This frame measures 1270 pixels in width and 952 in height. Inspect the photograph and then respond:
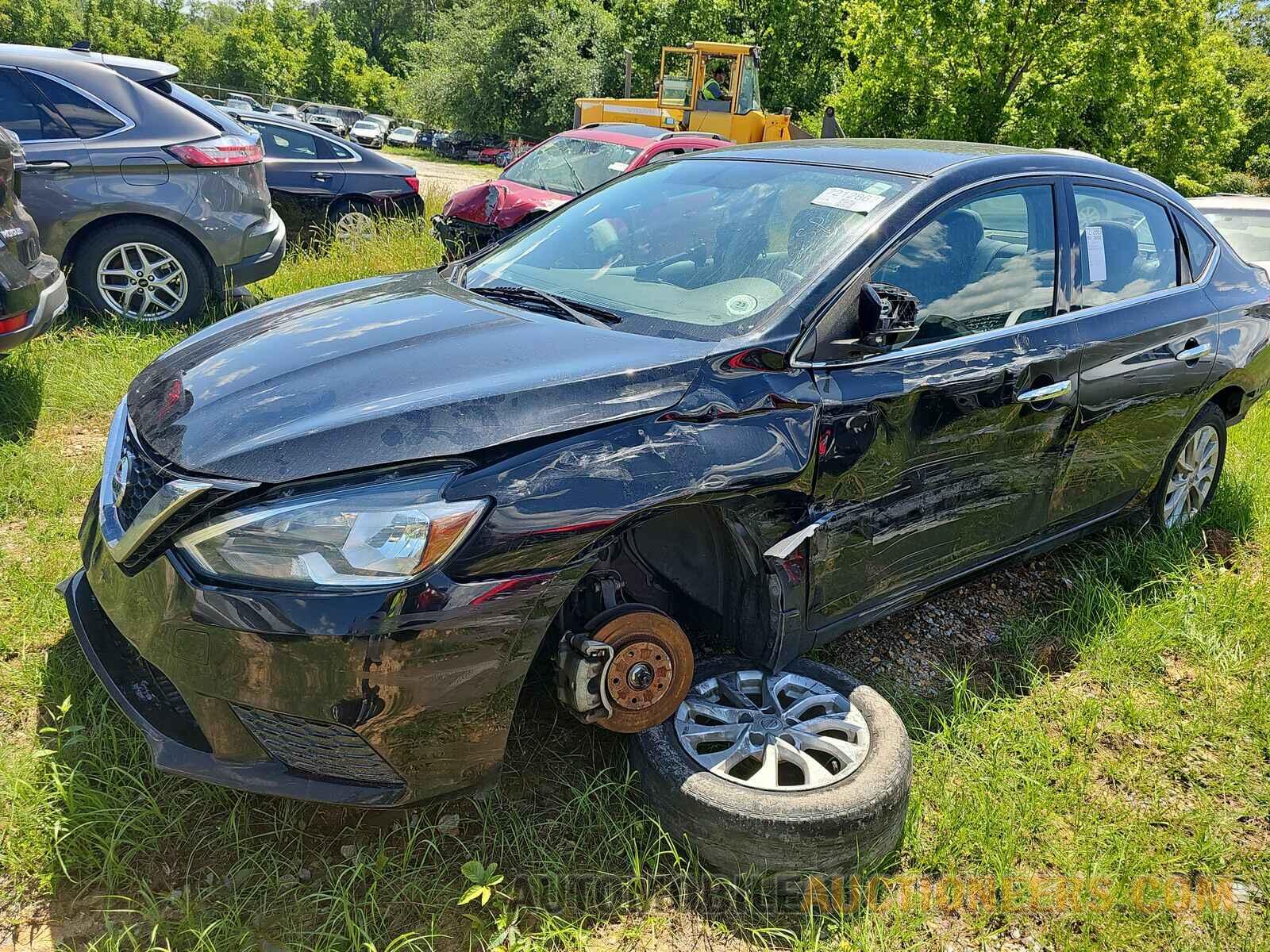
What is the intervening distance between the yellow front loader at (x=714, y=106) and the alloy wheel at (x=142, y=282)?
13.0m

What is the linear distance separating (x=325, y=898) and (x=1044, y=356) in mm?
2518

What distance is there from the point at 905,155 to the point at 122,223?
4.86 m

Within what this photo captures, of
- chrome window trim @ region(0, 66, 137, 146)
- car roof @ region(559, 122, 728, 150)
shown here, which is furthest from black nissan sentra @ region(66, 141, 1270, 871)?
car roof @ region(559, 122, 728, 150)

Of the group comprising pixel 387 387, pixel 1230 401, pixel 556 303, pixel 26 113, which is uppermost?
pixel 26 113

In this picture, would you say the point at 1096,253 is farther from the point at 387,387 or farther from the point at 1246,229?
the point at 1246,229

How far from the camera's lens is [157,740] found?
78.9 inches

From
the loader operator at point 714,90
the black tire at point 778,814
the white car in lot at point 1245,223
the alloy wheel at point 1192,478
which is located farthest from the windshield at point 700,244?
the loader operator at point 714,90

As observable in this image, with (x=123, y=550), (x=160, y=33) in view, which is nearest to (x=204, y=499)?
(x=123, y=550)

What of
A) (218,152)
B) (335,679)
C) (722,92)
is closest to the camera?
(335,679)

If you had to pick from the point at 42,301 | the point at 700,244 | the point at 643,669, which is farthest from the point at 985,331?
the point at 42,301

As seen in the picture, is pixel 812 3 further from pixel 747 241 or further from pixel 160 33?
pixel 160 33

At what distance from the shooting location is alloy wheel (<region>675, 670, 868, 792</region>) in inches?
92.7

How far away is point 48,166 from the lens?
5.43 metres

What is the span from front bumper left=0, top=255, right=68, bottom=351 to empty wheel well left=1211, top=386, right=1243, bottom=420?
5.18 metres
